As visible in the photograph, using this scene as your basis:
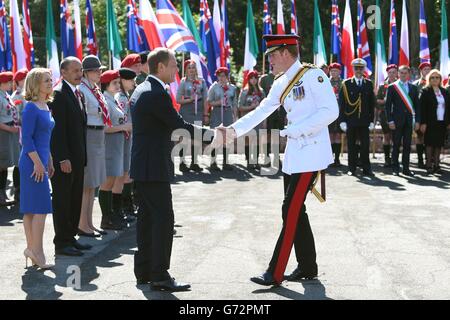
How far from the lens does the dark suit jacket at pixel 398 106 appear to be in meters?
14.8

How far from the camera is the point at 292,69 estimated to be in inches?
253

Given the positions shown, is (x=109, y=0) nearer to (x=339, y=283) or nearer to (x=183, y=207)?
(x=183, y=207)

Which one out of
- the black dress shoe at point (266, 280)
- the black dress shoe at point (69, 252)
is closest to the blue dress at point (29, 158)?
the black dress shoe at point (69, 252)

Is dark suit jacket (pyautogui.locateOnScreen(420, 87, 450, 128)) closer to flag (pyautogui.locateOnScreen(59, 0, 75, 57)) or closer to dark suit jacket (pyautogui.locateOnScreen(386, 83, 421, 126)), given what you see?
dark suit jacket (pyautogui.locateOnScreen(386, 83, 421, 126))

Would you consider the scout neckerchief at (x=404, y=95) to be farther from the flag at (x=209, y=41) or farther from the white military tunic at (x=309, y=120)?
the white military tunic at (x=309, y=120)

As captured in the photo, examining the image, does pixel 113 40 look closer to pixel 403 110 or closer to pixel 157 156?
pixel 403 110

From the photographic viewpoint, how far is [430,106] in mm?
15195

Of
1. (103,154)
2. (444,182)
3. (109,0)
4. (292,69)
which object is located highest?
(109,0)

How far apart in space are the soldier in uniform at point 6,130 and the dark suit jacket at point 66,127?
384 cm

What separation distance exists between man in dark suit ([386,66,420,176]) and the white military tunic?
8739 mm

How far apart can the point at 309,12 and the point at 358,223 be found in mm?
22685

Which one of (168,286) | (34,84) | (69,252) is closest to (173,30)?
(69,252)

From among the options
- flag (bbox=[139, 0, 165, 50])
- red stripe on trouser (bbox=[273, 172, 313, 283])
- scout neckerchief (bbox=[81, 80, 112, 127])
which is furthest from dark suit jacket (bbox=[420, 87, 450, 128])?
red stripe on trouser (bbox=[273, 172, 313, 283])

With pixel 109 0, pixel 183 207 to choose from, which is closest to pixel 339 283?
pixel 183 207
